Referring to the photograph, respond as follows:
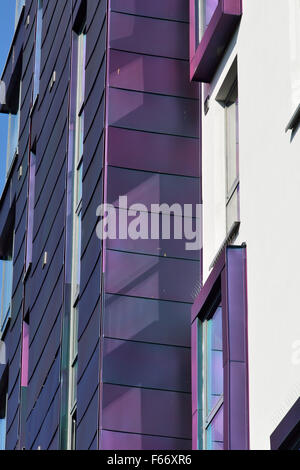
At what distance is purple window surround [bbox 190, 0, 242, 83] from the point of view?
19625mm

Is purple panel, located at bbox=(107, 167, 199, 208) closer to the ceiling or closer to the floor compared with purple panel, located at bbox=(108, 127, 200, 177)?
closer to the floor

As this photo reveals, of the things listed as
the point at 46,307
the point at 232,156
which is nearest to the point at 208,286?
the point at 232,156

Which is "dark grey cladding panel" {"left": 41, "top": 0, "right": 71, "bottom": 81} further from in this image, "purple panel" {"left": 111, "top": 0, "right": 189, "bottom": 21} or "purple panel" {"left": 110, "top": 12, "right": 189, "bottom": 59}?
"purple panel" {"left": 110, "top": 12, "right": 189, "bottom": 59}

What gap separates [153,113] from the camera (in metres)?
22.7

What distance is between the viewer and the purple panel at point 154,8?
23.7m

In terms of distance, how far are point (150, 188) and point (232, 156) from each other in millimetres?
2275

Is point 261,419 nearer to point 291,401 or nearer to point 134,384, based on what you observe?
point 291,401

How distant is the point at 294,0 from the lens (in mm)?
17000

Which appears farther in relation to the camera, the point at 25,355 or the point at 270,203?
the point at 25,355

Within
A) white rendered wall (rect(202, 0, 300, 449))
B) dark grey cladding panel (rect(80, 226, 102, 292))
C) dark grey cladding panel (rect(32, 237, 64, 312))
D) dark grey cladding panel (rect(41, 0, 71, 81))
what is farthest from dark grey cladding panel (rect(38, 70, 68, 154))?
white rendered wall (rect(202, 0, 300, 449))

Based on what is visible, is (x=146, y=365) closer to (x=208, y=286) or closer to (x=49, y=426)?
(x=208, y=286)

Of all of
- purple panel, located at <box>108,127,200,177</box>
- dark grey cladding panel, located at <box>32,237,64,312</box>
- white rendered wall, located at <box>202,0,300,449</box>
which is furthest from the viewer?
dark grey cladding panel, located at <box>32,237,64,312</box>

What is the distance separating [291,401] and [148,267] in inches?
262

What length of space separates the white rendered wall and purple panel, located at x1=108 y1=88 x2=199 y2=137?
3.51 metres
